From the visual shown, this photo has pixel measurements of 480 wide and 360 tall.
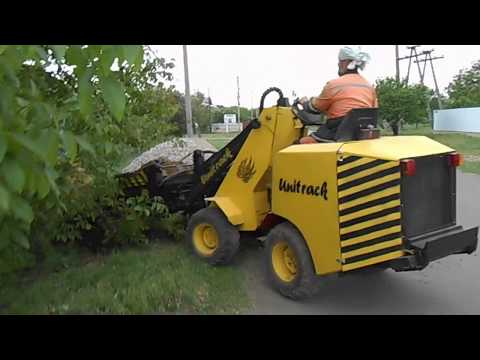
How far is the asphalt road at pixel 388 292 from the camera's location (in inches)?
167

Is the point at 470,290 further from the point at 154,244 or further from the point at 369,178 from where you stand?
the point at 154,244

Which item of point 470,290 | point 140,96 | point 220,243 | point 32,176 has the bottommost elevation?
point 470,290

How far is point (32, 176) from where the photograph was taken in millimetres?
1418

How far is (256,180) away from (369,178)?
1.57m

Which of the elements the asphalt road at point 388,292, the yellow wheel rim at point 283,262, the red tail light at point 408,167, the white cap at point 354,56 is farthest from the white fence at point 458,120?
the red tail light at point 408,167

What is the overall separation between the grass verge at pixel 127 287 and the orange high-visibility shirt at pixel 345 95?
6.53 ft

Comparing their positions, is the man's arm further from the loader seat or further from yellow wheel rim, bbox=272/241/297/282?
yellow wheel rim, bbox=272/241/297/282

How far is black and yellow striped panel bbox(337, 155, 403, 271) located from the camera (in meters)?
3.65

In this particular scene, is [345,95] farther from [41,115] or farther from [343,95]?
[41,115]

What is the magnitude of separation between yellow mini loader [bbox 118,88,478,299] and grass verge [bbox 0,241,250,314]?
16.6 inches

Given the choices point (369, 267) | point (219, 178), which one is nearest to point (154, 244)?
point (219, 178)

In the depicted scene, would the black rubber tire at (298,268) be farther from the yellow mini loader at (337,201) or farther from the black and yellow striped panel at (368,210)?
the black and yellow striped panel at (368,210)

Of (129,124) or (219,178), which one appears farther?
(219,178)
